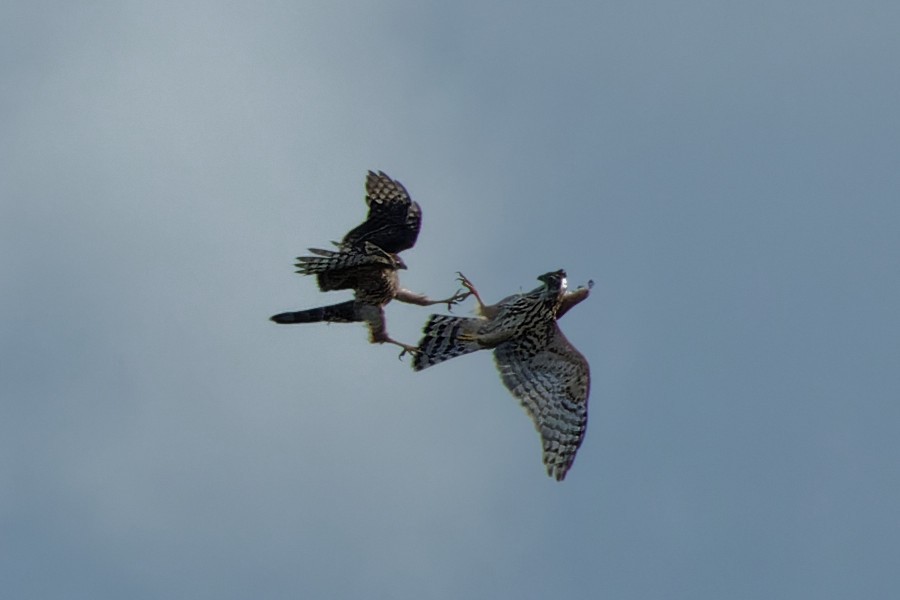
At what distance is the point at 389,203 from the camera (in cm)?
3369

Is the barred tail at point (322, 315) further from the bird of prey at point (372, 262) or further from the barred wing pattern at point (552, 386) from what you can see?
the barred wing pattern at point (552, 386)

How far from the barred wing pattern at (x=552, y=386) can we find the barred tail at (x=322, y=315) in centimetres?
177

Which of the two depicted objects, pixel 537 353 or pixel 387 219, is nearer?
pixel 387 219

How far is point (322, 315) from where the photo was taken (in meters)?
34.6

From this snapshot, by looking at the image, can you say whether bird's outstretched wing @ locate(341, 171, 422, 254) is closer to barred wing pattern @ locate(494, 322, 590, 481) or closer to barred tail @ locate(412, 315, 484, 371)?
barred tail @ locate(412, 315, 484, 371)

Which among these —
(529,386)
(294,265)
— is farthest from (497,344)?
(294,265)

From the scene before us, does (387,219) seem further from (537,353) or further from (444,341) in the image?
(537,353)

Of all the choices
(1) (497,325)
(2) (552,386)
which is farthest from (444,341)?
(2) (552,386)

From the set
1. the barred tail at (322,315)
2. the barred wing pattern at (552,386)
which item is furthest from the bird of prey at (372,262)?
the barred wing pattern at (552,386)

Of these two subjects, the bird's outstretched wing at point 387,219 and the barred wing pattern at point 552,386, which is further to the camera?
the barred wing pattern at point 552,386

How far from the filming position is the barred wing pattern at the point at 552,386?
113 ft

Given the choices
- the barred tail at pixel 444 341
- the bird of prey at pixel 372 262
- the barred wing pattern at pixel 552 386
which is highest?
the bird of prey at pixel 372 262

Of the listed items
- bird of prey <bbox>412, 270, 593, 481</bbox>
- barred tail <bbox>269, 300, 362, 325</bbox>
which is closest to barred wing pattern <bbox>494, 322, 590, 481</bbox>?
bird of prey <bbox>412, 270, 593, 481</bbox>

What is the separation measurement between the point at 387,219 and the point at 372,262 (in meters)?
0.51
